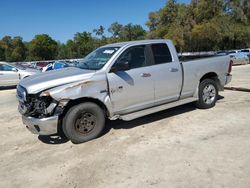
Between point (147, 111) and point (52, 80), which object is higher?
point (52, 80)

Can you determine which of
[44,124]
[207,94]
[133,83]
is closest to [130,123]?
[133,83]

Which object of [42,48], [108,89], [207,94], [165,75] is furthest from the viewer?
[42,48]

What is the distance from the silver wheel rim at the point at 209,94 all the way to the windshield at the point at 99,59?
2798 millimetres

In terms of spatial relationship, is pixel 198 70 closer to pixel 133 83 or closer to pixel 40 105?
pixel 133 83

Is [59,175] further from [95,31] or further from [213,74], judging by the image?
[95,31]

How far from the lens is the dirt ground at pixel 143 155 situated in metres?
4.11

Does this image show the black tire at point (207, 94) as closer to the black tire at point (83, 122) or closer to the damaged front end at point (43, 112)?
the black tire at point (83, 122)

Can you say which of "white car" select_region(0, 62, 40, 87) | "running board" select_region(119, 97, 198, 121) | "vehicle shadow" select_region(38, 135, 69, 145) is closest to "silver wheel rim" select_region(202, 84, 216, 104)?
"running board" select_region(119, 97, 198, 121)

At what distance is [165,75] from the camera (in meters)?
6.56

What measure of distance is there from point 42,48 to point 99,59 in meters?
79.6

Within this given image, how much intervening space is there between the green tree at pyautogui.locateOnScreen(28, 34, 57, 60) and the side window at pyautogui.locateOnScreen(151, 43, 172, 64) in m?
76.1

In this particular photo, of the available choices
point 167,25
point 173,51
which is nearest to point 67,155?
point 173,51

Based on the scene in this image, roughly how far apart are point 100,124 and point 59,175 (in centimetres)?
164

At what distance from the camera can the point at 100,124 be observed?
231 inches
